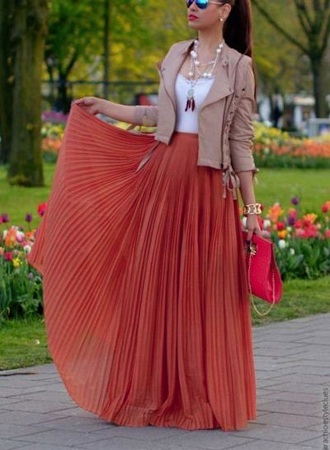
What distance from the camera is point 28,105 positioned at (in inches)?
730

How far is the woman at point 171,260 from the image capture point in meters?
5.83

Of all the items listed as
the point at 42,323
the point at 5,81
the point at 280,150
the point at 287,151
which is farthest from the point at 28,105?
the point at 287,151

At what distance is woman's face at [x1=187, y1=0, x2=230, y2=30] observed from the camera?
19.2 feet

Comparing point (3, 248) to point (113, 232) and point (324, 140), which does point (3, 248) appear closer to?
point (113, 232)

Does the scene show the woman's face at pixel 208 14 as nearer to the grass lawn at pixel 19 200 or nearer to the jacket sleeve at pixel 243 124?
the jacket sleeve at pixel 243 124

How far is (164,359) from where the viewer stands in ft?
19.3

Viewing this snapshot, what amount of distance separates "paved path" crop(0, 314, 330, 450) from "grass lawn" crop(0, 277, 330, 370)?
1.05ft

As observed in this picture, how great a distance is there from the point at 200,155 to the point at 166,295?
600mm

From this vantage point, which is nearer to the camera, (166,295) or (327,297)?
(166,295)

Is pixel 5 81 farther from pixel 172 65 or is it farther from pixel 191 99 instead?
pixel 191 99

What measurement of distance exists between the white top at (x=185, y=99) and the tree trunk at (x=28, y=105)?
41.2ft

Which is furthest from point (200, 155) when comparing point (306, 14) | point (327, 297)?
point (306, 14)

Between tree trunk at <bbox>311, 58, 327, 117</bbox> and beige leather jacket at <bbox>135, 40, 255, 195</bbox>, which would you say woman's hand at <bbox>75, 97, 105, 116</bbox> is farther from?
tree trunk at <bbox>311, 58, 327, 117</bbox>

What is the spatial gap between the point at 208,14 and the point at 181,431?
173cm
